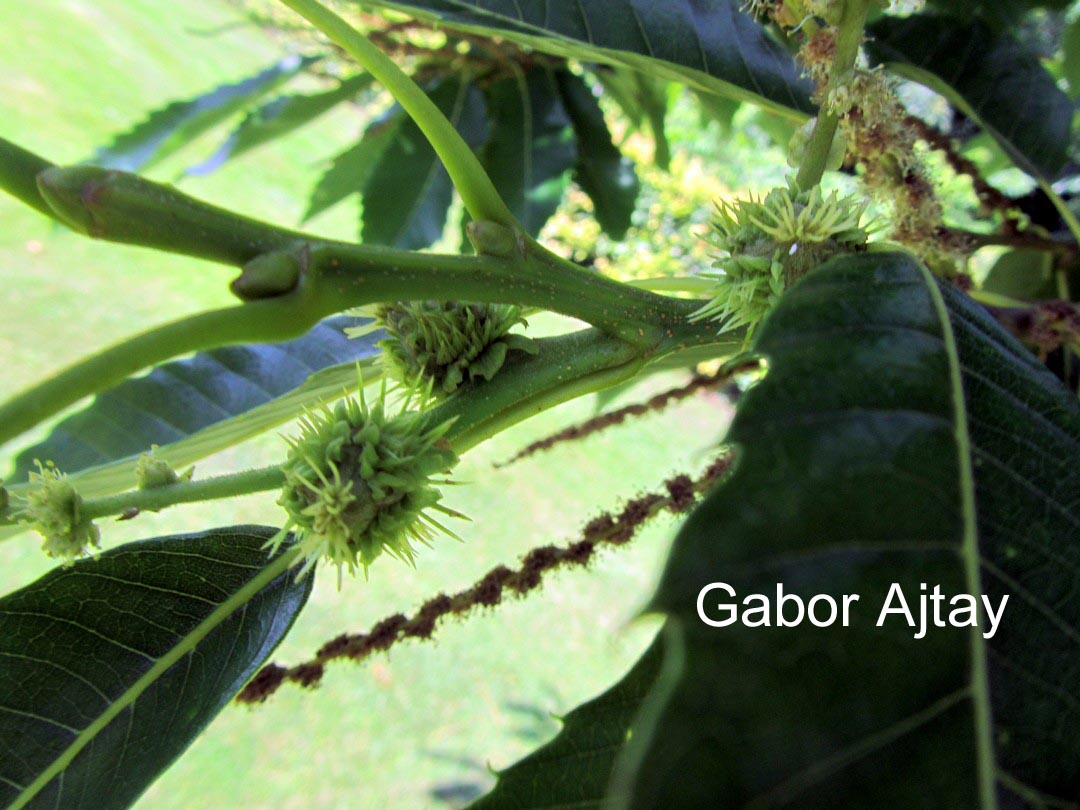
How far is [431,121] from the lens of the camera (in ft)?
1.71

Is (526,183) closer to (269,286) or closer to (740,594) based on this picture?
(269,286)

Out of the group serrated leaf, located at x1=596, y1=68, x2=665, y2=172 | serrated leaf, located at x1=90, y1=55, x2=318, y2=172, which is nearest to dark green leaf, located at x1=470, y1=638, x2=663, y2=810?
serrated leaf, located at x1=596, y1=68, x2=665, y2=172

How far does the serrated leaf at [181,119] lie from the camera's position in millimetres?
1703

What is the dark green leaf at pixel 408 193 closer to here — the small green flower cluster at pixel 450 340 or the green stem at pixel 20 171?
the small green flower cluster at pixel 450 340

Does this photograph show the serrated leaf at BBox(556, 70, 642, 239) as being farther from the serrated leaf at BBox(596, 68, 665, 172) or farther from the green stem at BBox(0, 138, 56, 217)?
the green stem at BBox(0, 138, 56, 217)

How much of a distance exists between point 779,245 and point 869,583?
0.28 metres

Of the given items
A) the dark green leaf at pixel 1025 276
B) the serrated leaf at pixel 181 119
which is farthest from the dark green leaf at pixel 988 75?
the serrated leaf at pixel 181 119

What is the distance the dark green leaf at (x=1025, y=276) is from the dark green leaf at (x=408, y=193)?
0.98 m

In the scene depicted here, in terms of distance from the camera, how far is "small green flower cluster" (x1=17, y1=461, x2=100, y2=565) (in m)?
0.55

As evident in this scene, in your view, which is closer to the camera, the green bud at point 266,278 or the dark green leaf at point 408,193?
the green bud at point 266,278

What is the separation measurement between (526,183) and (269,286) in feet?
4.24

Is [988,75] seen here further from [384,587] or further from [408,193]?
[384,587]

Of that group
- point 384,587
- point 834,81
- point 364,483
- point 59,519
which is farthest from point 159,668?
point 384,587

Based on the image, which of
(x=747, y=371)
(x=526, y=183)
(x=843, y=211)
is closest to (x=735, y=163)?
(x=526, y=183)
